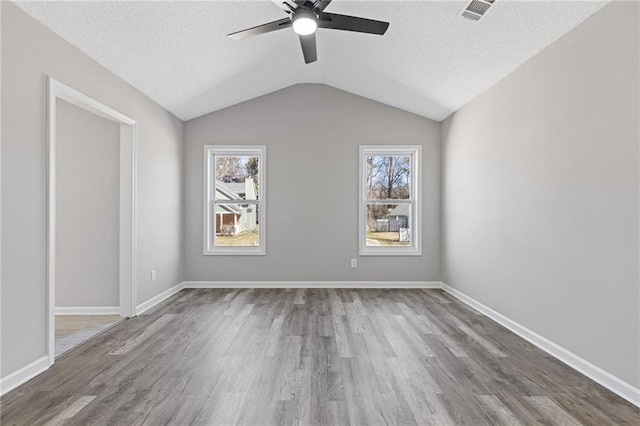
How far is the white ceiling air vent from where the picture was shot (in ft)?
8.99

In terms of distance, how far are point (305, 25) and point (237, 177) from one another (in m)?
3.45

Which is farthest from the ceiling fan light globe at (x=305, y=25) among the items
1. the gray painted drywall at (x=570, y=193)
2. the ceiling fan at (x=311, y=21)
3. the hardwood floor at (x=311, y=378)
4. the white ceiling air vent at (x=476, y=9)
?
the hardwood floor at (x=311, y=378)

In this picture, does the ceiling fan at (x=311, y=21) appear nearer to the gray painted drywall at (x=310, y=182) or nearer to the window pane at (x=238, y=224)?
the gray painted drywall at (x=310, y=182)

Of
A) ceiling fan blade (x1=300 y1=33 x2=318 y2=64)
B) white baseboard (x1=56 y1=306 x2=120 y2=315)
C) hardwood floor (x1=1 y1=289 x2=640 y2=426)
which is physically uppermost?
ceiling fan blade (x1=300 y1=33 x2=318 y2=64)

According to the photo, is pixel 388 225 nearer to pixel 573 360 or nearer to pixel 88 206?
pixel 573 360

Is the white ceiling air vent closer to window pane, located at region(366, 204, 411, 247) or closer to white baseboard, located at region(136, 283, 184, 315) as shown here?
window pane, located at region(366, 204, 411, 247)

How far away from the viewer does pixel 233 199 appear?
18.3 ft

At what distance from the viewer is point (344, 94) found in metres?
5.50

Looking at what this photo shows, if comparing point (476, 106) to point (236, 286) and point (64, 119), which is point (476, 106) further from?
point (64, 119)

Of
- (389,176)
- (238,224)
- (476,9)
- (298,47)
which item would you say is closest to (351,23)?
(476,9)

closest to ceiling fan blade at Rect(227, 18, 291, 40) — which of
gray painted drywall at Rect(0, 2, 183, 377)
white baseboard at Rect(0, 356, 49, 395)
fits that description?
gray painted drywall at Rect(0, 2, 183, 377)

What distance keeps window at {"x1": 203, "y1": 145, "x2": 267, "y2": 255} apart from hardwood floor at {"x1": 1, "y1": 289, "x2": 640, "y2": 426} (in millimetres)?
1814

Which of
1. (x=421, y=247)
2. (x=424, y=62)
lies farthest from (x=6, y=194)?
(x=421, y=247)

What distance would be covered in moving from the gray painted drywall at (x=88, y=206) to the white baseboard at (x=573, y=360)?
424cm
